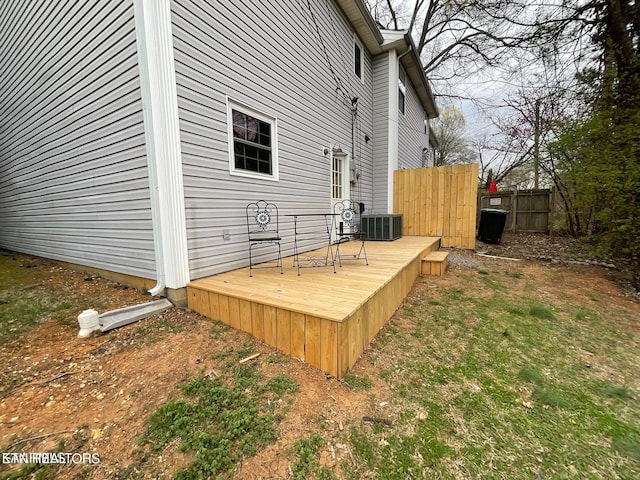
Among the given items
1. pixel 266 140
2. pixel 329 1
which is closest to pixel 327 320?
pixel 266 140

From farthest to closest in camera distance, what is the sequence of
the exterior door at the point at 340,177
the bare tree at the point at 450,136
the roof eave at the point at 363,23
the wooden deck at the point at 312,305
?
the bare tree at the point at 450,136 → the exterior door at the point at 340,177 → the roof eave at the point at 363,23 → the wooden deck at the point at 312,305

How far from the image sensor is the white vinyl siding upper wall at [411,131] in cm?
957

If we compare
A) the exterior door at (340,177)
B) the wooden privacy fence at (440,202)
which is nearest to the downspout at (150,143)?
the exterior door at (340,177)

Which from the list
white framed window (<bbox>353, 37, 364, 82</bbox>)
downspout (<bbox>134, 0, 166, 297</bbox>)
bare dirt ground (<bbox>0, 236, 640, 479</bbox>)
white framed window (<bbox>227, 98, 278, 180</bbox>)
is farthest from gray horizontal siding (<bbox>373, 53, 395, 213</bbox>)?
downspout (<bbox>134, 0, 166, 297</bbox>)

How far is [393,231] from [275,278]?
13.8ft

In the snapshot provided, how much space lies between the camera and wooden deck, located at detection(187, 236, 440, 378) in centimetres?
211

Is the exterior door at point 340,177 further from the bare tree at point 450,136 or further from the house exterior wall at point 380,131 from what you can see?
the bare tree at point 450,136

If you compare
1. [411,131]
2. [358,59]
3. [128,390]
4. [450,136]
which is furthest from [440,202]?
[450,136]

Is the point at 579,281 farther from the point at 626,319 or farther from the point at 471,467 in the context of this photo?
the point at 471,467

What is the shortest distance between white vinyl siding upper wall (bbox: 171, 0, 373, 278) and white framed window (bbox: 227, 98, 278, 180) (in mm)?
90

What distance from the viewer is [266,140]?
446 centimetres

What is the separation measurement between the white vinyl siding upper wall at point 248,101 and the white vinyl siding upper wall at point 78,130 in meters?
0.58

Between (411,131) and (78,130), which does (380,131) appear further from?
(78,130)

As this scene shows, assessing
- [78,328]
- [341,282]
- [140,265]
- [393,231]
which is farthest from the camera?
[393,231]
